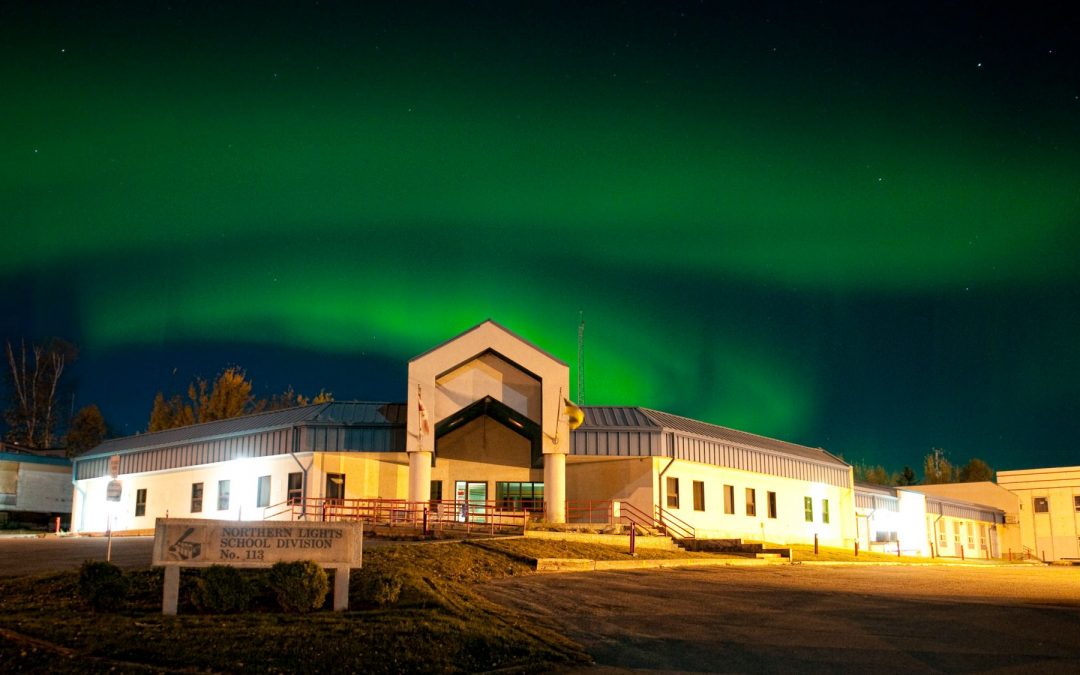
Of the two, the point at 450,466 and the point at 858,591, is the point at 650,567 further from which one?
the point at 450,466

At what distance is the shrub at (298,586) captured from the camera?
47.2 ft

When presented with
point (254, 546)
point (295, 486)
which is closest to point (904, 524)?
point (295, 486)

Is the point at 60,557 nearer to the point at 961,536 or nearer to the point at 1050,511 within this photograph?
the point at 961,536

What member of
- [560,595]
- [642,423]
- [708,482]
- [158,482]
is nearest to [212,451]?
[158,482]

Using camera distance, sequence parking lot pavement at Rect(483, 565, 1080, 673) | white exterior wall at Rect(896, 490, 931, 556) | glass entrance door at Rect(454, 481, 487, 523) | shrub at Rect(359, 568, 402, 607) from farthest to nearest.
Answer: white exterior wall at Rect(896, 490, 931, 556), glass entrance door at Rect(454, 481, 487, 523), shrub at Rect(359, 568, 402, 607), parking lot pavement at Rect(483, 565, 1080, 673)

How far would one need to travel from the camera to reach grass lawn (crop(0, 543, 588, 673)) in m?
11.9

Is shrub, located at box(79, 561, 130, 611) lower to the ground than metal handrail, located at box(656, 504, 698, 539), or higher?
lower

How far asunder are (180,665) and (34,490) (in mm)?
49080

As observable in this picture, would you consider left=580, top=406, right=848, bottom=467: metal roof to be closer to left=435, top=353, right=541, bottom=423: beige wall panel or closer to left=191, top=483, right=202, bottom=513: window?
left=435, top=353, right=541, bottom=423: beige wall panel

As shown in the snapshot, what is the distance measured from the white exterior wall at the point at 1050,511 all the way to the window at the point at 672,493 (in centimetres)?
3890

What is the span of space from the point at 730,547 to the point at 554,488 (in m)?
6.38

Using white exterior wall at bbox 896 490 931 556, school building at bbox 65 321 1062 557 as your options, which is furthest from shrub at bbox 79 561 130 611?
white exterior wall at bbox 896 490 931 556

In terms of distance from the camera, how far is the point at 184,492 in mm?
41781

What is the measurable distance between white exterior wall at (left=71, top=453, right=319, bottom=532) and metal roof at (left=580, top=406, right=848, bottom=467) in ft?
36.7
